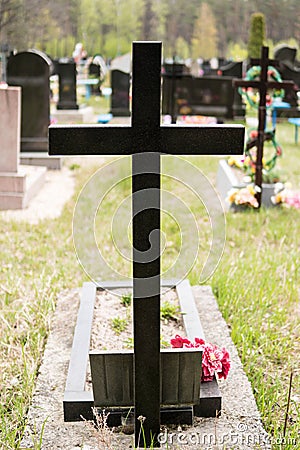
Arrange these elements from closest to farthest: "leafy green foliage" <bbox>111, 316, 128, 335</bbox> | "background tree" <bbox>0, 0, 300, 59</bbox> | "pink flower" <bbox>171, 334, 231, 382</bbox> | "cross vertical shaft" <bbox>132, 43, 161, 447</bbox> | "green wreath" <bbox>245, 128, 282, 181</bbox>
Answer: "cross vertical shaft" <bbox>132, 43, 161, 447</bbox> → "pink flower" <bbox>171, 334, 231, 382</bbox> → "leafy green foliage" <bbox>111, 316, 128, 335</bbox> → "green wreath" <bbox>245, 128, 282, 181</bbox> → "background tree" <bbox>0, 0, 300, 59</bbox>

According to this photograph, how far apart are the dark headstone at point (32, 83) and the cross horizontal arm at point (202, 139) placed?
21.6ft

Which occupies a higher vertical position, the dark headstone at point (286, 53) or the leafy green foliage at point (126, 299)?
the dark headstone at point (286, 53)

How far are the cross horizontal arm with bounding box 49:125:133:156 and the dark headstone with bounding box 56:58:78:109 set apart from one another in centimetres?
1115

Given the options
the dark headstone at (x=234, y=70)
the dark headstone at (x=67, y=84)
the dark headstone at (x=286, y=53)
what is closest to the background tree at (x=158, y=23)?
the dark headstone at (x=286, y=53)

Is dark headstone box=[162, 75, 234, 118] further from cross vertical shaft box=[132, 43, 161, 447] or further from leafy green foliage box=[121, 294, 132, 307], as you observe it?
cross vertical shaft box=[132, 43, 161, 447]

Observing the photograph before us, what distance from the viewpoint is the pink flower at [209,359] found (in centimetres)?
281

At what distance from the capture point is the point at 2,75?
19.3 meters

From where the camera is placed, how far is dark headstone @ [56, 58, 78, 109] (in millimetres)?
13383

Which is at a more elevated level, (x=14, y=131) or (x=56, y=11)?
(x=56, y=11)

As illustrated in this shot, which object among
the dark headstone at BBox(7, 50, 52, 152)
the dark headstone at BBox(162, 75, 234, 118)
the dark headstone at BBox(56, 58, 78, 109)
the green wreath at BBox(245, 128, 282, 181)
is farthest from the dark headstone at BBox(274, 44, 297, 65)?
the green wreath at BBox(245, 128, 282, 181)

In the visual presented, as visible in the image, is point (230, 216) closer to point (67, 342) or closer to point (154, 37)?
point (67, 342)

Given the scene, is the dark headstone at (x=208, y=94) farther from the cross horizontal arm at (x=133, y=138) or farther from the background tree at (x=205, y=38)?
the background tree at (x=205, y=38)

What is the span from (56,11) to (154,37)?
8323 millimetres

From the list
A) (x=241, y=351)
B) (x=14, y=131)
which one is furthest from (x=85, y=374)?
(x=14, y=131)
